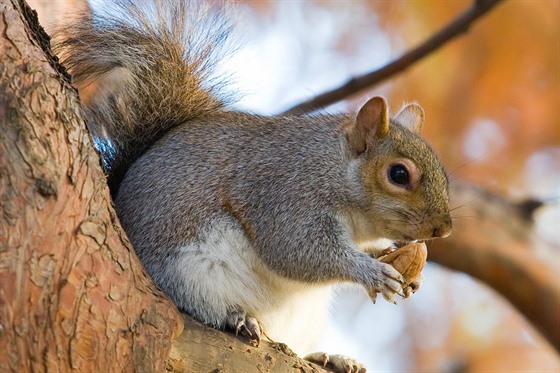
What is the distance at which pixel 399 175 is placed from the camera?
3174 mm

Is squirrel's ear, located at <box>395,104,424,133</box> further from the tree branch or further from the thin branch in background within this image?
the tree branch

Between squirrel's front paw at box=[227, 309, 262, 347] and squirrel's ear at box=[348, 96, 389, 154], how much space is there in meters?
0.80

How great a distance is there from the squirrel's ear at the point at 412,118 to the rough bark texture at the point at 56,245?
158 cm

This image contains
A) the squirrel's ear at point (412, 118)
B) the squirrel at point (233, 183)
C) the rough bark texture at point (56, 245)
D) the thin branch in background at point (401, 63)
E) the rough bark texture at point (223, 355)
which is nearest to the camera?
the rough bark texture at point (56, 245)

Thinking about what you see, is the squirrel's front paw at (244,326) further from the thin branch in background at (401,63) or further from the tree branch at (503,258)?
the tree branch at (503,258)

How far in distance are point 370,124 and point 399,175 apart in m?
0.24

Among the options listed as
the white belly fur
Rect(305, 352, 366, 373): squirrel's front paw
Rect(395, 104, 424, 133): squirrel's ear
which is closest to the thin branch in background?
Rect(395, 104, 424, 133): squirrel's ear

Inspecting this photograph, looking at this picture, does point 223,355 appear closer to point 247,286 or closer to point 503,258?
point 247,286

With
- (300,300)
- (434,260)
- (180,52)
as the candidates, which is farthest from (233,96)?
(434,260)

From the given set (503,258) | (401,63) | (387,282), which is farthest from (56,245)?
(503,258)

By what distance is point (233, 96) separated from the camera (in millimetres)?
3502

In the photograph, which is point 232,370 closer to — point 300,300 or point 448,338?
point 300,300

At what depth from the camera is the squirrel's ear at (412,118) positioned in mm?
3656

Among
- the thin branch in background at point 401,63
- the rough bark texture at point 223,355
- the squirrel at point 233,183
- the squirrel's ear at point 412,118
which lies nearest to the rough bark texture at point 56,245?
the rough bark texture at point 223,355
